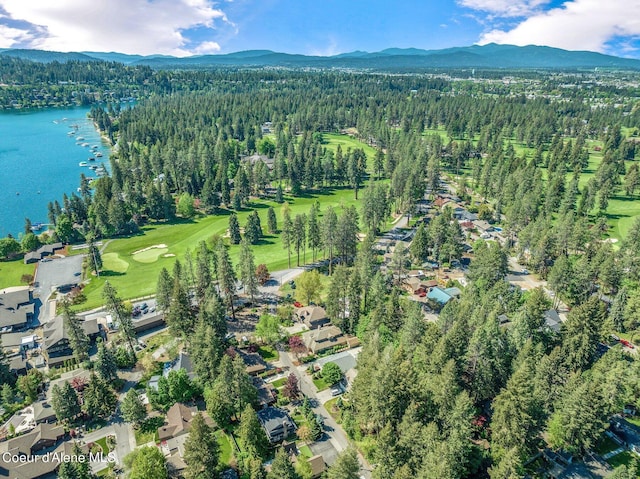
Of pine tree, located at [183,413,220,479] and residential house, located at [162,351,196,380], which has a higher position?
pine tree, located at [183,413,220,479]

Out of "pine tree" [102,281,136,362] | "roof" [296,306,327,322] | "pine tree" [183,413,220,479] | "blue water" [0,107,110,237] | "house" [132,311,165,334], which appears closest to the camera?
Result: "pine tree" [183,413,220,479]

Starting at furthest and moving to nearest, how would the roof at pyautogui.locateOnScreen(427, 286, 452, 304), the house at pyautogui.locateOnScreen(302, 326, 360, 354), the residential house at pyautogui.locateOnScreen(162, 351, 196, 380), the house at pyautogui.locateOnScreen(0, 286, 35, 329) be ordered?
1. the roof at pyautogui.locateOnScreen(427, 286, 452, 304)
2. the house at pyautogui.locateOnScreen(0, 286, 35, 329)
3. the house at pyautogui.locateOnScreen(302, 326, 360, 354)
4. the residential house at pyautogui.locateOnScreen(162, 351, 196, 380)

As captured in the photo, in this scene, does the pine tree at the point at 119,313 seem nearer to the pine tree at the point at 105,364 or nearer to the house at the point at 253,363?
the pine tree at the point at 105,364

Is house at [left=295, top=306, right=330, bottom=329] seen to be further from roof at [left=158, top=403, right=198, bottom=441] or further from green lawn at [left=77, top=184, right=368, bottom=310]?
roof at [left=158, top=403, right=198, bottom=441]

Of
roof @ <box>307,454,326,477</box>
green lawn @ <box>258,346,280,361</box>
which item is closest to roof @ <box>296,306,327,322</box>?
green lawn @ <box>258,346,280,361</box>

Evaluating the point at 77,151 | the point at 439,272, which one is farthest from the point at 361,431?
the point at 77,151

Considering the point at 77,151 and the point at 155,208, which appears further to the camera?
the point at 77,151

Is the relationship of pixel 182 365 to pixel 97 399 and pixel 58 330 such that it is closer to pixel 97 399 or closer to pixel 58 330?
pixel 97 399

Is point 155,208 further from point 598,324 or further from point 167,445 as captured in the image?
point 598,324
